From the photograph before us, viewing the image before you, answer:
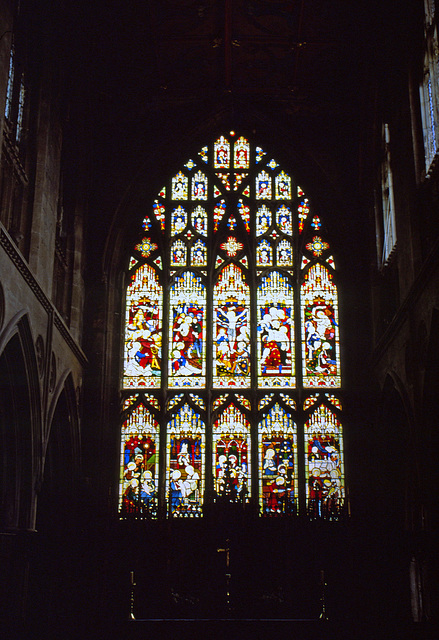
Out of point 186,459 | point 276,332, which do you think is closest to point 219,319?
point 276,332

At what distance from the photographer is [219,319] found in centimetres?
1802

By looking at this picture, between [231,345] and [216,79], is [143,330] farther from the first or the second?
[216,79]

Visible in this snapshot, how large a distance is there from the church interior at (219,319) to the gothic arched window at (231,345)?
0.05 metres

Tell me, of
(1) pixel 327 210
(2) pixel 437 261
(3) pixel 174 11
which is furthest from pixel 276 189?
(2) pixel 437 261

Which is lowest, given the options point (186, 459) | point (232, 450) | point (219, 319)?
point (186, 459)

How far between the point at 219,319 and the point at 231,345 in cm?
64

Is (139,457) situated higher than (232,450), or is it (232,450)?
(232,450)

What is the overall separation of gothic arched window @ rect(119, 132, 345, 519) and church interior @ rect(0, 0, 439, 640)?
5 cm

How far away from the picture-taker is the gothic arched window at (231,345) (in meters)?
16.9

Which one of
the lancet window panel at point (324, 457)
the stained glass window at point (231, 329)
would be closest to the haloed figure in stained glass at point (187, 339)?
the stained glass window at point (231, 329)

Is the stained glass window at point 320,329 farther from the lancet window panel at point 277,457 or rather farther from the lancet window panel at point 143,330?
the lancet window panel at point 143,330

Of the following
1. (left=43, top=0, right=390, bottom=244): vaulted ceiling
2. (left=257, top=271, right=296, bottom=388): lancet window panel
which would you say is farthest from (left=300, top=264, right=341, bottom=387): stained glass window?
(left=43, top=0, right=390, bottom=244): vaulted ceiling

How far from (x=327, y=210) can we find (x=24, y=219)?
7.52 meters

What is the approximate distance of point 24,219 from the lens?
44.2ft
